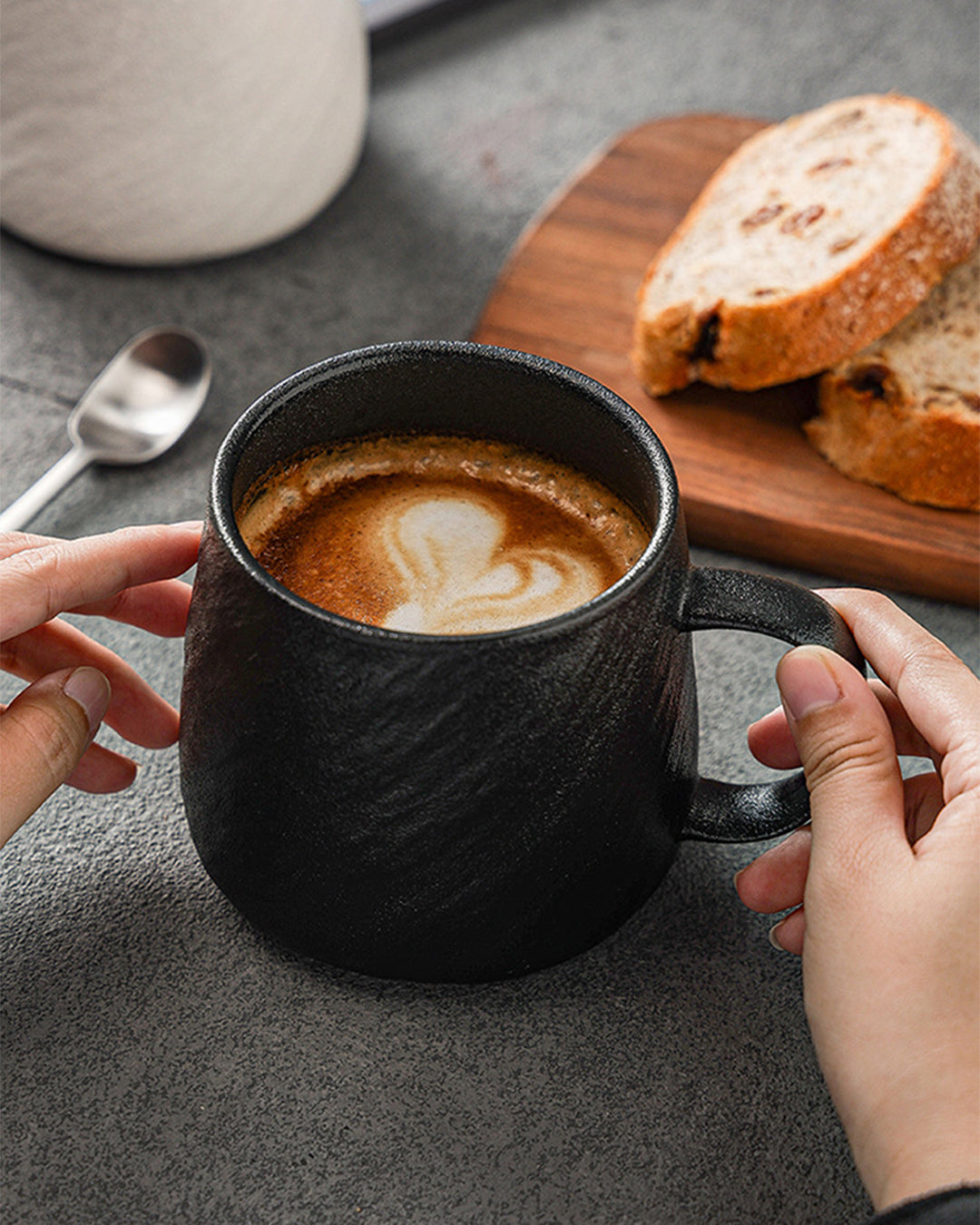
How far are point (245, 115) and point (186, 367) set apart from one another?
26 centimetres

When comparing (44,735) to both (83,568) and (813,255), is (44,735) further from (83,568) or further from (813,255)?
(813,255)

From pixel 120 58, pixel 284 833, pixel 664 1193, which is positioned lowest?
pixel 664 1193

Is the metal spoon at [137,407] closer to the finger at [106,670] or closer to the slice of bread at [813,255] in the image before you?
the finger at [106,670]

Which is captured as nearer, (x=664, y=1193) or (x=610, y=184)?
(x=664, y=1193)

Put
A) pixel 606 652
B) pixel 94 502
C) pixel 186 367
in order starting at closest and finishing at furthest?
1. pixel 606 652
2. pixel 94 502
3. pixel 186 367

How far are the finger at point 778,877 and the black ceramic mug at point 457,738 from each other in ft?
0.15

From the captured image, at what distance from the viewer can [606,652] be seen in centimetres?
58

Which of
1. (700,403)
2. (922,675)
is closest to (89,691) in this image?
(922,675)

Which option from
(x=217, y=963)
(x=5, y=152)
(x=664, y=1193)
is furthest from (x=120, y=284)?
(x=664, y=1193)

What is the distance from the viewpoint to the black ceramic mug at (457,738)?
1.87 feet

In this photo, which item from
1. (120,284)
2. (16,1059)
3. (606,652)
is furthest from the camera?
(120,284)

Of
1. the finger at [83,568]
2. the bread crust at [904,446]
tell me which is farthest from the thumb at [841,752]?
the bread crust at [904,446]

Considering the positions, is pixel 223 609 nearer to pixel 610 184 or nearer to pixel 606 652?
pixel 606 652

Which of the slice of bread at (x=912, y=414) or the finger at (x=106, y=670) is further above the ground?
the finger at (x=106, y=670)
